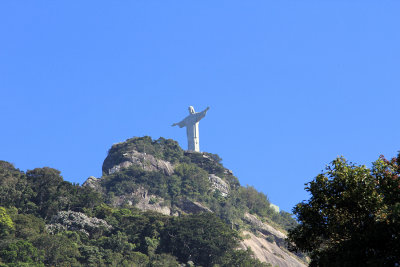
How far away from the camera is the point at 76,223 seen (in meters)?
64.5

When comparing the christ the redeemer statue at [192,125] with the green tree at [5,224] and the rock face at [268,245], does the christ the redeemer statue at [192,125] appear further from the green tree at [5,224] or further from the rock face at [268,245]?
the green tree at [5,224]

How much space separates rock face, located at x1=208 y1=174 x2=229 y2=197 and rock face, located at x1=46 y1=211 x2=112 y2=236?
3472 centimetres

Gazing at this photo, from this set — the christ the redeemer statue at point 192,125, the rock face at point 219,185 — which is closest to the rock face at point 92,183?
the christ the redeemer statue at point 192,125

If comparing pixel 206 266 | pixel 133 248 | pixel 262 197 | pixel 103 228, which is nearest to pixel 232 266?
pixel 206 266

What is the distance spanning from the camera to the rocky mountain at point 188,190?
84.4 m

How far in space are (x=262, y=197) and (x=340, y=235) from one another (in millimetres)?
82360

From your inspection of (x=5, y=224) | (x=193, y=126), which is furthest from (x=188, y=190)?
(x=5, y=224)

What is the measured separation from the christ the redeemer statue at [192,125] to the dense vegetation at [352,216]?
7834cm

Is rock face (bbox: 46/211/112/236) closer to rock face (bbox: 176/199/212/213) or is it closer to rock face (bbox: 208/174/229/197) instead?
rock face (bbox: 176/199/212/213)

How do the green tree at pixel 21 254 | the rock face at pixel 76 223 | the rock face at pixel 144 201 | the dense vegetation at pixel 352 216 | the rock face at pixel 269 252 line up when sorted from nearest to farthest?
the dense vegetation at pixel 352 216 → the green tree at pixel 21 254 → the rock face at pixel 76 223 → the rock face at pixel 269 252 → the rock face at pixel 144 201

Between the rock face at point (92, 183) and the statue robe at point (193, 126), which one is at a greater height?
the statue robe at point (193, 126)

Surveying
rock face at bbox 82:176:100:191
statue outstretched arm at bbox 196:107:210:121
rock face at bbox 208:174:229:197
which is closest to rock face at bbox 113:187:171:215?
rock face at bbox 82:176:100:191

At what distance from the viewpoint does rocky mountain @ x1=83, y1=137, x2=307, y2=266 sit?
84438 millimetres

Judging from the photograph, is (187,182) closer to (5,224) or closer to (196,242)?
(196,242)
